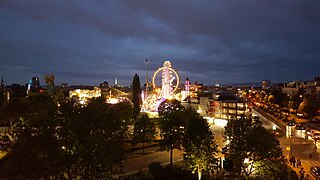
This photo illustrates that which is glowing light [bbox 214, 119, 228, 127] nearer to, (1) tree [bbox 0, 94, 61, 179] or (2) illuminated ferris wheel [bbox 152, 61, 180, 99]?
(2) illuminated ferris wheel [bbox 152, 61, 180, 99]

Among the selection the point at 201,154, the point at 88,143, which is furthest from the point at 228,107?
the point at 88,143

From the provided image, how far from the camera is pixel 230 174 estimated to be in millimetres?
24828

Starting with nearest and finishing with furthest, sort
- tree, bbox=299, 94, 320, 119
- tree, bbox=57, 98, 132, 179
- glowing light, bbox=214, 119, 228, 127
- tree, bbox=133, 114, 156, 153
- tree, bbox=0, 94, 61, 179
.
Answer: tree, bbox=57, 98, 132, 179 → tree, bbox=0, 94, 61, 179 → tree, bbox=133, 114, 156, 153 → tree, bbox=299, 94, 320, 119 → glowing light, bbox=214, 119, 228, 127

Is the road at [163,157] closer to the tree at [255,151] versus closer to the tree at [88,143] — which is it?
the tree at [255,151]

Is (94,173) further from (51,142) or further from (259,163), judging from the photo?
(259,163)

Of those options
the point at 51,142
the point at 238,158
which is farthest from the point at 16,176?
the point at 238,158

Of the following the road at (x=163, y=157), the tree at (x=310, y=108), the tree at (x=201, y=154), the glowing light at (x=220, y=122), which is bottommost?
the road at (x=163, y=157)

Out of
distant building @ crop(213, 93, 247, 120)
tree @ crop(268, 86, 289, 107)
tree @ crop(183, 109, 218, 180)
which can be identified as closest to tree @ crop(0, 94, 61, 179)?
tree @ crop(183, 109, 218, 180)

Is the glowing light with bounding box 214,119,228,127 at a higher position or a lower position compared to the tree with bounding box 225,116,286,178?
lower

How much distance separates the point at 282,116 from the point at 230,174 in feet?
142

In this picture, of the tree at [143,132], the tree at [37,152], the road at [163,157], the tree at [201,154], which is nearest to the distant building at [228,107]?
the road at [163,157]

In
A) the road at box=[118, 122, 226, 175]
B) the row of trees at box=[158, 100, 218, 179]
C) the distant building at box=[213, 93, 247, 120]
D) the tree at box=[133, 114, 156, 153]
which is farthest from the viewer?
the distant building at box=[213, 93, 247, 120]

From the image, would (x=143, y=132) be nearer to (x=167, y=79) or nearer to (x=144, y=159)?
(x=144, y=159)

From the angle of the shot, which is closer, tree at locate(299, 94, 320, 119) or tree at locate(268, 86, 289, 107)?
tree at locate(299, 94, 320, 119)
